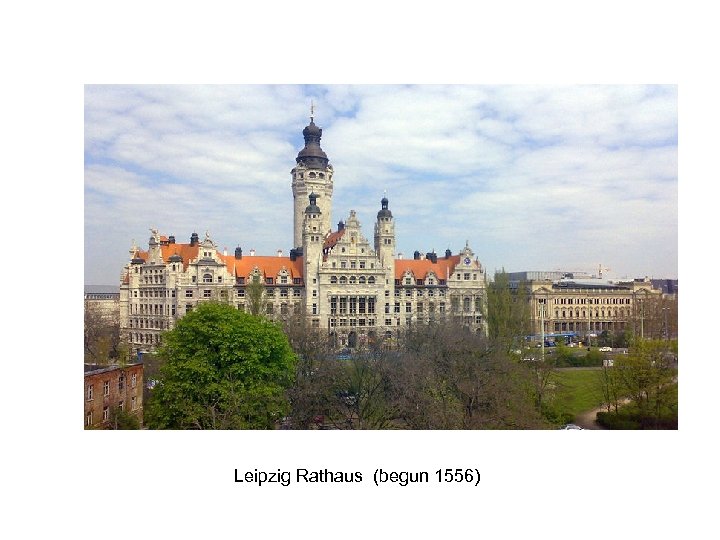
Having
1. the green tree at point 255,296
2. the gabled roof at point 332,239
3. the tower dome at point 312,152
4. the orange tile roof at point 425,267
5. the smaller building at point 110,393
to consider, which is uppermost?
the tower dome at point 312,152

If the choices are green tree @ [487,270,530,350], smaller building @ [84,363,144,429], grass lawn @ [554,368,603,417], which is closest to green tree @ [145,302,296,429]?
smaller building @ [84,363,144,429]

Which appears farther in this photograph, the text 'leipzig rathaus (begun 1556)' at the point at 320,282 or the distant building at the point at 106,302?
the text 'leipzig rathaus (begun 1556)' at the point at 320,282

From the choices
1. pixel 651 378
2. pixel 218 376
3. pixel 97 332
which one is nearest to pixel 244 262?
pixel 97 332

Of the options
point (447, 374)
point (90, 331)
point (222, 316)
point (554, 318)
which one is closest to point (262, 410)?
point (222, 316)

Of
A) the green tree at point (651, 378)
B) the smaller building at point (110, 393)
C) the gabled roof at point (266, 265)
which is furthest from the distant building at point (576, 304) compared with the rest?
the smaller building at point (110, 393)

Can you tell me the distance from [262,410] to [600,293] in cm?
3378

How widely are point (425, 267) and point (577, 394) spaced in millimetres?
21996

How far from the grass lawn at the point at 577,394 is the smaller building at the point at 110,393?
15.8m

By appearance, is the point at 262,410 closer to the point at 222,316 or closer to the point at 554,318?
the point at 222,316

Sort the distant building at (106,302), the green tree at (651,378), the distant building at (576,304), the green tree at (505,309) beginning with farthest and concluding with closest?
the distant building at (576,304) → the distant building at (106,302) → the green tree at (505,309) → the green tree at (651,378)

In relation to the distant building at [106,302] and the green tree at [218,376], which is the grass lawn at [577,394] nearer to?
the green tree at [218,376]

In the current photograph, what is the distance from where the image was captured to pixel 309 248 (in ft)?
135

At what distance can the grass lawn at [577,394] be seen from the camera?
20.7 metres

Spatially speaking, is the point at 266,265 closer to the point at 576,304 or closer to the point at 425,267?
the point at 425,267
